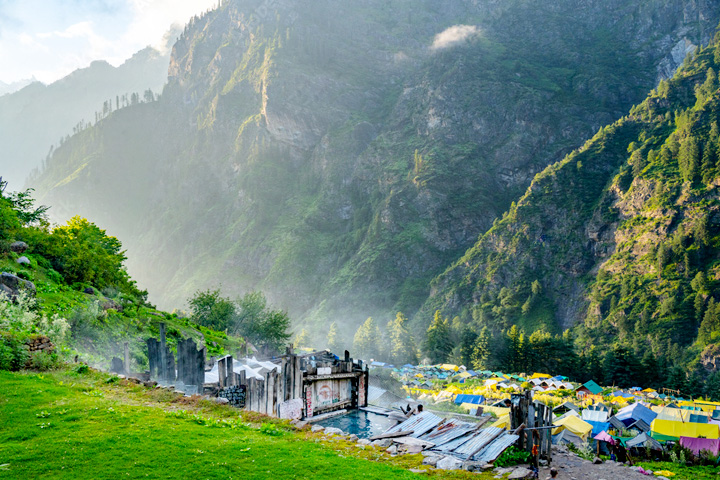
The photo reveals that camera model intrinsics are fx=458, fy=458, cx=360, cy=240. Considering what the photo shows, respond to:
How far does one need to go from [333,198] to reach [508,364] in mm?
118820

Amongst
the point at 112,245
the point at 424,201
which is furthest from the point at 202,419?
A: the point at 424,201

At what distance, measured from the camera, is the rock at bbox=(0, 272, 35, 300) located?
19.7 m

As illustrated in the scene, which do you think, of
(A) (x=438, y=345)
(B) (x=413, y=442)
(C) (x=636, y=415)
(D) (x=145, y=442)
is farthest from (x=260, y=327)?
(D) (x=145, y=442)

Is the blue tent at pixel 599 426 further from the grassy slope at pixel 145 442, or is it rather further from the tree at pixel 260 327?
the tree at pixel 260 327

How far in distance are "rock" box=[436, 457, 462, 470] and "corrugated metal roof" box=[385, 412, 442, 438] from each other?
108 inches

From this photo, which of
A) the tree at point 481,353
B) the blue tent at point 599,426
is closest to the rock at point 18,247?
the blue tent at point 599,426

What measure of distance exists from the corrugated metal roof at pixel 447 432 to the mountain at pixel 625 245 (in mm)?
86344

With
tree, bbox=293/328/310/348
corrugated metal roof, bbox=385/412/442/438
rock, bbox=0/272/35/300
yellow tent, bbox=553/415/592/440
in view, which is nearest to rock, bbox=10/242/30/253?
rock, bbox=0/272/35/300

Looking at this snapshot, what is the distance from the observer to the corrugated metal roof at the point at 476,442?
47.6 ft

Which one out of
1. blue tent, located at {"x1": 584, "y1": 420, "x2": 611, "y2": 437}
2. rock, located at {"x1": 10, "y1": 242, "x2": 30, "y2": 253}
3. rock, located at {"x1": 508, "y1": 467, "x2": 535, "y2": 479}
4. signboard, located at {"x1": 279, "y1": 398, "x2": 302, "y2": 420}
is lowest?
blue tent, located at {"x1": 584, "y1": 420, "x2": 611, "y2": 437}

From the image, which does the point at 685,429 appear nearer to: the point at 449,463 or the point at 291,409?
the point at 449,463

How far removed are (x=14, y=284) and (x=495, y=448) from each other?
68.5 ft

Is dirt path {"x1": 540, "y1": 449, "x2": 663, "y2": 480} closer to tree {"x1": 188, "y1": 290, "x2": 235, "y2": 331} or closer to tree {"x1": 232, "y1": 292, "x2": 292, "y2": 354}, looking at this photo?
tree {"x1": 232, "y1": 292, "x2": 292, "y2": 354}

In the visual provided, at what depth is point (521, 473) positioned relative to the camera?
45.7 feet
